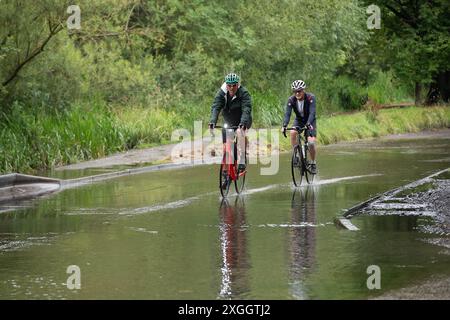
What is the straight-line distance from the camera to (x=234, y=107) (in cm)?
1820

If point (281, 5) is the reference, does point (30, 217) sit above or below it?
below

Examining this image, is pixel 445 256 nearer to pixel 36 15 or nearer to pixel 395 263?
pixel 395 263

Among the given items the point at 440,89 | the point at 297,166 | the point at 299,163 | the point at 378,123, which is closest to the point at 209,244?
the point at 297,166

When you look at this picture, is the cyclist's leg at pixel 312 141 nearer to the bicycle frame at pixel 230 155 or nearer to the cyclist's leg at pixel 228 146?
the bicycle frame at pixel 230 155

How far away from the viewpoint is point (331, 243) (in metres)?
12.4

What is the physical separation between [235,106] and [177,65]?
17.0 meters

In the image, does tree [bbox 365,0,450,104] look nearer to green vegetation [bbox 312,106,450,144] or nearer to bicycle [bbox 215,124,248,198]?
green vegetation [bbox 312,106,450,144]

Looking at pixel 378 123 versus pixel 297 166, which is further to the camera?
pixel 378 123

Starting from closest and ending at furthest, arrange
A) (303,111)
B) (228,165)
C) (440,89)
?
1. (228,165)
2. (303,111)
3. (440,89)

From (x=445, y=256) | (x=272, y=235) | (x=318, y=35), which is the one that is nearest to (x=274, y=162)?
(x=272, y=235)

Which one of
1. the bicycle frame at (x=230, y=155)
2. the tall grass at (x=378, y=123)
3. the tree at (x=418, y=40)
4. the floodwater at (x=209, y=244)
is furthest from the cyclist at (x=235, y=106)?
the tree at (x=418, y=40)

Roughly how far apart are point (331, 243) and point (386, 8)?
116ft

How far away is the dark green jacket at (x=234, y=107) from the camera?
58.9 ft

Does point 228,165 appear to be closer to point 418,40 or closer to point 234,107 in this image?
point 234,107
